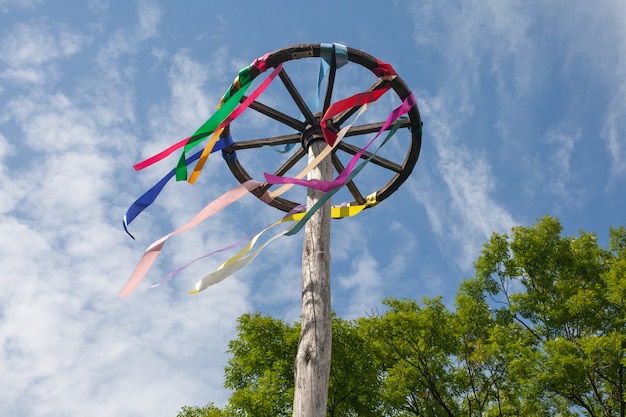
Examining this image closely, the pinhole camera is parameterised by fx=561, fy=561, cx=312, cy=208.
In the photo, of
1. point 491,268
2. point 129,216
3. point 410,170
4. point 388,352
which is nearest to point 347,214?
point 410,170

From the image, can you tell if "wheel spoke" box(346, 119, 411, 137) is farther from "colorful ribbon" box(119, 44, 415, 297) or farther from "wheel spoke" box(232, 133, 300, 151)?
"wheel spoke" box(232, 133, 300, 151)

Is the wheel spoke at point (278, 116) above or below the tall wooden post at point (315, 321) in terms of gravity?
above

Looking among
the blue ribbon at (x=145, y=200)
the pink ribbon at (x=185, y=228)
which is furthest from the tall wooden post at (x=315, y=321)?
the blue ribbon at (x=145, y=200)

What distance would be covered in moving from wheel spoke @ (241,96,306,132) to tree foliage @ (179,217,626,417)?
6186 mm

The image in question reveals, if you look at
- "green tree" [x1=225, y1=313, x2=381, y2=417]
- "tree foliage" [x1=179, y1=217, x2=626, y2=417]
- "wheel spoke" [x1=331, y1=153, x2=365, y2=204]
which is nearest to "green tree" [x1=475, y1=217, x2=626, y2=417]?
"tree foliage" [x1=179, y1=217, x2=626, y2=417]

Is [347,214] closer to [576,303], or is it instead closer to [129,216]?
[129,216]

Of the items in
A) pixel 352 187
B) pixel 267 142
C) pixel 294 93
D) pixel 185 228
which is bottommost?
pixel 185 228

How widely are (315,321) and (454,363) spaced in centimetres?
815

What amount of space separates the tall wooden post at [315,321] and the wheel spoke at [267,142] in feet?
3.03

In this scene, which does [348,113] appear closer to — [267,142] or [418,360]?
[267,142]

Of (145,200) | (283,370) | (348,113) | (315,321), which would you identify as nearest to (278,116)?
(348,113)

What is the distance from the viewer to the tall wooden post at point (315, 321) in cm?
483

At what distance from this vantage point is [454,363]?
12.3 metres

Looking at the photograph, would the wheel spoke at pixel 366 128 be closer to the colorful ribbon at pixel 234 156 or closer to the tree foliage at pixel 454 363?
the colorful ribbon at pixel 234 156
